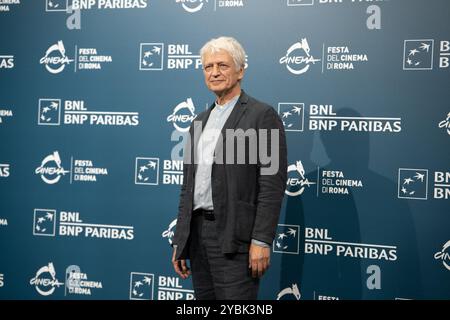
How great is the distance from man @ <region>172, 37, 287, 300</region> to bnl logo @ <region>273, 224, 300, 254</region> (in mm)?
880

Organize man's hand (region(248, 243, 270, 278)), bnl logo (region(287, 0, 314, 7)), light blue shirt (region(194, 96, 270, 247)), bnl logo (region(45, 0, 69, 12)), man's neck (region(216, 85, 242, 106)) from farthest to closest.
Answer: bnl logo (region(45, 0, 69, 12)) → bnl logo (region(287, 0, 314, 7)) → man's neck (region(216, 85, 242, 106)) → light blue shirt (region(194, 96, 270, 247)) → man's hand (region(248, 243, 270, 278))

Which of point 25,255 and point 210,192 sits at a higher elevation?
point 210,192

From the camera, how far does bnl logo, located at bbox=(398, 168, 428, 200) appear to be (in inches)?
119

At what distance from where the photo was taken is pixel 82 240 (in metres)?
3.65

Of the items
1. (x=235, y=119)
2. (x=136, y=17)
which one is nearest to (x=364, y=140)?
(x=235, y=119)

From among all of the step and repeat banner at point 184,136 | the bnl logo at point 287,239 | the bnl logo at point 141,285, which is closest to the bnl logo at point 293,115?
the step and repeat banner at point 184,136

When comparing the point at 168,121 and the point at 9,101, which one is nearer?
the point at 168,121

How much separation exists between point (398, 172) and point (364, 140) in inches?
10.8

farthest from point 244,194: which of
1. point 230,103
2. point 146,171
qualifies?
point 146,171

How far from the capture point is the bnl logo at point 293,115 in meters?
3.23

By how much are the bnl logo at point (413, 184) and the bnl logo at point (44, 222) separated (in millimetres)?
2374

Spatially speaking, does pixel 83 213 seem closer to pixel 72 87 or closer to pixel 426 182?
pixel 72 87

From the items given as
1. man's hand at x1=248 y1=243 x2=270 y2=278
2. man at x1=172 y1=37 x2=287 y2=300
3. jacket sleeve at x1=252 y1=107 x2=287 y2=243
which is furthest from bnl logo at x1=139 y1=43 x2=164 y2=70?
man's hand at x1=248 y1=243 x2=270 y2=278

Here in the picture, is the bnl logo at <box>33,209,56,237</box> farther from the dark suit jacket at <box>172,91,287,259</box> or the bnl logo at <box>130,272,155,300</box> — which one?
the dark suit jacket at <box>172,91,287,259</box>
